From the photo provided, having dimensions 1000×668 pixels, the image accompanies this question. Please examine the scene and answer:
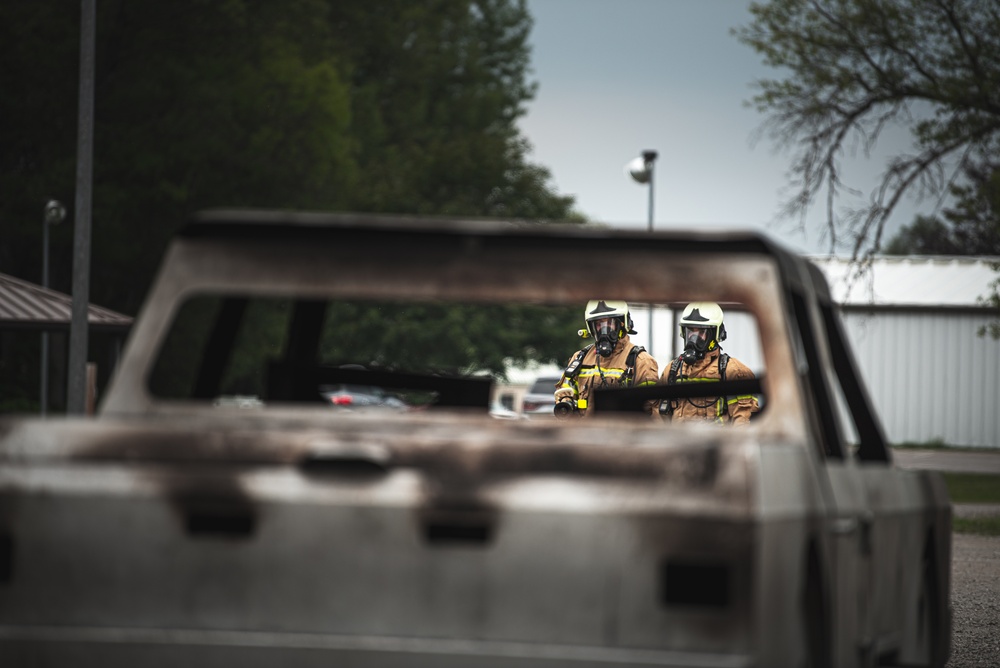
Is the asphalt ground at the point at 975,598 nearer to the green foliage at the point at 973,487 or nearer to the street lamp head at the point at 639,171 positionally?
the green foliage at the point at 973,487

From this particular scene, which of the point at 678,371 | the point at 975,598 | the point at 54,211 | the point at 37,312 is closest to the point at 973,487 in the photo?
the point at 37,312

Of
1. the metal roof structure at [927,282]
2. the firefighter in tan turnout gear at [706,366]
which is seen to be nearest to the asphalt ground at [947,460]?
the metal roof structure at [927,282]

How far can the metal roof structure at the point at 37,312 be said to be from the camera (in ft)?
107

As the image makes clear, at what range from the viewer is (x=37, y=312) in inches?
1309

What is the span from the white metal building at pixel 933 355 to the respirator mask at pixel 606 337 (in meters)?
50.9

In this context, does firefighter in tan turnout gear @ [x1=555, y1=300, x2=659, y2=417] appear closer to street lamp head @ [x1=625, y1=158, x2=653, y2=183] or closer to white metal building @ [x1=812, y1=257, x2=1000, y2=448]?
street lamp head @ [x1=625, y1=158, x2=653, y2=183]

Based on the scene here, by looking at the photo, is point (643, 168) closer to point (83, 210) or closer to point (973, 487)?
point (973, 487)

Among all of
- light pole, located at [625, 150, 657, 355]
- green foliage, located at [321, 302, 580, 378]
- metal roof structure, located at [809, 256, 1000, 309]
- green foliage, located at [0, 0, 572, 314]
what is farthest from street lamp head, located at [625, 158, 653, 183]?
green foliage, located at [321, 302, 580, 378]

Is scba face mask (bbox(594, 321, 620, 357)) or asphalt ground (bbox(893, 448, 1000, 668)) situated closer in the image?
asphalt ground (bbox(893, 448, 1000, 668))

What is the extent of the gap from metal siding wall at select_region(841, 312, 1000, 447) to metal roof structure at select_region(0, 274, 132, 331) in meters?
32.9

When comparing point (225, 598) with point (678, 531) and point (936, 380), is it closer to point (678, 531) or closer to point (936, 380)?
point (678, 531)

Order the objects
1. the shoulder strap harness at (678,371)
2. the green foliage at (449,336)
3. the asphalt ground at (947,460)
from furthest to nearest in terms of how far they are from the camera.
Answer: the green foliage at (449,336) → the asphalt ground at (947,460) → the shoulder strap harness at (678,371)

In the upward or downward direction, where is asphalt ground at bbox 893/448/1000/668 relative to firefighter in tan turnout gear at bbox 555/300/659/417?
downward

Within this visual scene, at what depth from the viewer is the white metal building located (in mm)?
61656
